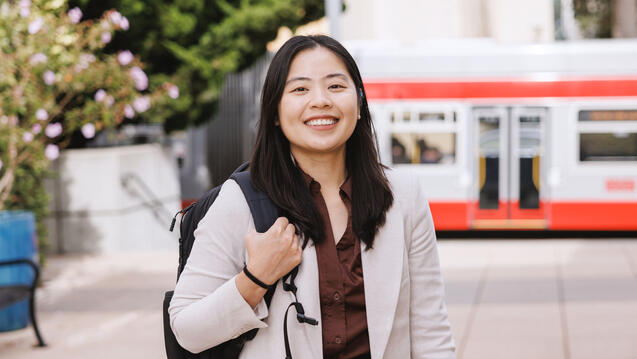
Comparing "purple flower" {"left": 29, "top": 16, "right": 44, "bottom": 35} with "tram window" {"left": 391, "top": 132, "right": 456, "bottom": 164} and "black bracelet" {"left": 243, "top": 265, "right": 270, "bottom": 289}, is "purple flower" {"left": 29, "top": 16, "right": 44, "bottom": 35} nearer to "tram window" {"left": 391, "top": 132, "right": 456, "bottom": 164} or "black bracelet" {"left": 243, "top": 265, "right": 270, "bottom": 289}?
"tram window" {"left": 391, "top": 132, "right": 456, "bottom": 164}

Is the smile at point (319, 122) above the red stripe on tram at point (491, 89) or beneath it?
beneath

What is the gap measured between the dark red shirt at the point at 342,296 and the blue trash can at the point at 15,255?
5.17 metres

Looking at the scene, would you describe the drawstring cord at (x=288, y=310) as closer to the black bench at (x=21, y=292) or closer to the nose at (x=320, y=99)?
the nose at (x=320, y=99)

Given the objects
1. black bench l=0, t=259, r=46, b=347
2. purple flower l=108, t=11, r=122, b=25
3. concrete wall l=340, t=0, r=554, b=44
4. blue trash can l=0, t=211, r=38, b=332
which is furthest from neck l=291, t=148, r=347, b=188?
concrete wall l=340, t=0, r=554, b=44

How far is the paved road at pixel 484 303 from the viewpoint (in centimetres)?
601

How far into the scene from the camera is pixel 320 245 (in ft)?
6.12

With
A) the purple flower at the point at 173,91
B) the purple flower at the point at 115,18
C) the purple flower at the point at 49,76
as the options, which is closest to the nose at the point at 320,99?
the purple flower at the point at 49,76

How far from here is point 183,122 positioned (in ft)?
38.0

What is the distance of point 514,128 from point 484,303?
558 centimetres

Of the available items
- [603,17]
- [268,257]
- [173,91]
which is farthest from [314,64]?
[603,17]

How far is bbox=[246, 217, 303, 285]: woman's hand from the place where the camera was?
1.77m

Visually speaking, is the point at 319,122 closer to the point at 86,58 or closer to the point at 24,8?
the point at 24,8

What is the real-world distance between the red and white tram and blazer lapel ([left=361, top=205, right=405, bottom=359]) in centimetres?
1075

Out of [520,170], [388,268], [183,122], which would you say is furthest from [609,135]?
[388,268]
